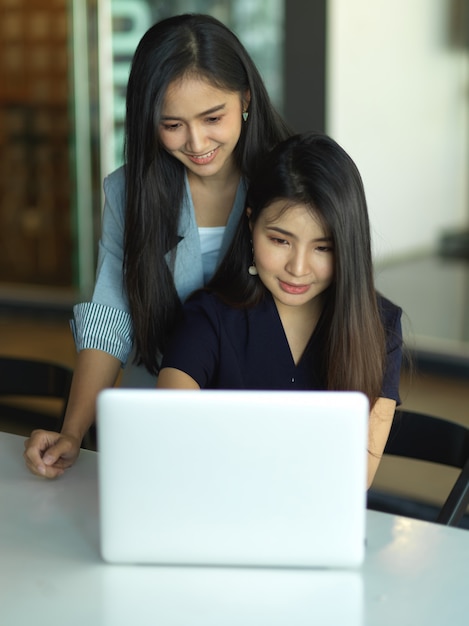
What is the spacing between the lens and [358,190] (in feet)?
5.08

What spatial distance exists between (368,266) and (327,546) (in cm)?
56

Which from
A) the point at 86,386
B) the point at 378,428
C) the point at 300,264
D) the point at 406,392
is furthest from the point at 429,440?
the point at 406,392

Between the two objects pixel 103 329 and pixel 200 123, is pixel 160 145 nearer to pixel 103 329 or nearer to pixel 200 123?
pixel 200 123

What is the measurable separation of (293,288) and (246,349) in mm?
155

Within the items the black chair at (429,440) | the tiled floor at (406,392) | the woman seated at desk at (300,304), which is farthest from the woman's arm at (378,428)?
the tiled floor at (406,392)

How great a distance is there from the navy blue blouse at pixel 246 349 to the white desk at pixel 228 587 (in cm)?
40

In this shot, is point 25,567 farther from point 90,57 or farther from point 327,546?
point 90,57

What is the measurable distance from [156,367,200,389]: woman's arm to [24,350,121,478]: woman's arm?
128 millimetres

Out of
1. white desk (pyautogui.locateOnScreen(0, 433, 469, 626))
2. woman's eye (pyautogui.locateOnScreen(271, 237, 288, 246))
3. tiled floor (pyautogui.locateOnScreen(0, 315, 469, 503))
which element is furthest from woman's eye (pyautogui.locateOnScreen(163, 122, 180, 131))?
tiled floor (pyautogui.locateOnScreen(0, 315, 469, 503))

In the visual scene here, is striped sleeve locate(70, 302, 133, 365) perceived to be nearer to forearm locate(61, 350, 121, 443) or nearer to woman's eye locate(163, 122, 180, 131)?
forearm locate(61, 350, 121, 443)

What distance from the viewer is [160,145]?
1717 millimetres

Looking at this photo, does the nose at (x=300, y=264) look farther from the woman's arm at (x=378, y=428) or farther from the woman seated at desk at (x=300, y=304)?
the woman's arm at (x=378, y=428)

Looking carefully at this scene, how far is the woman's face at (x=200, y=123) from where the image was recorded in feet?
5.31

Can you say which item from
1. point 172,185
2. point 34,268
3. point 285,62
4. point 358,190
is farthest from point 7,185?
point 358,190
